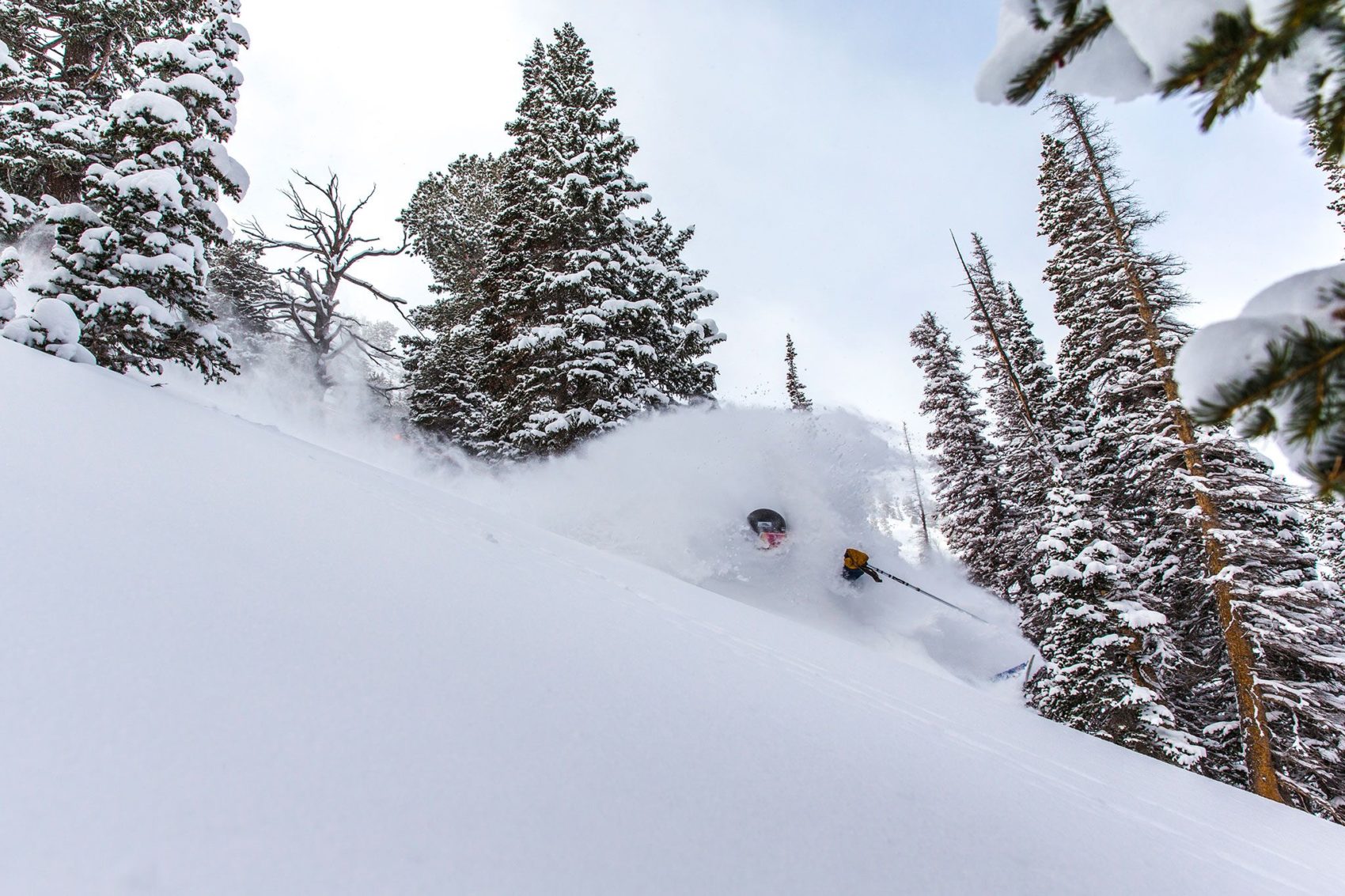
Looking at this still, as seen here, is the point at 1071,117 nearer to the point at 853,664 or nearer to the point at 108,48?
the point at 853,664

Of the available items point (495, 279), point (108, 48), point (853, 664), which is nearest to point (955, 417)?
point (495, 279)

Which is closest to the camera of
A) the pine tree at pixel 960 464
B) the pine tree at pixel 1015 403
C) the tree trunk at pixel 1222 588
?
the tree trunk at pixel 1222 588

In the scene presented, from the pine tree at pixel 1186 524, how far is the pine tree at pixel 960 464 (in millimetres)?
5488

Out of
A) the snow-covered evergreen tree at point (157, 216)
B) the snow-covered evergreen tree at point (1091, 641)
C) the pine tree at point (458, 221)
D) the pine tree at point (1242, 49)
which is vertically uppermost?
the pine tree at point (458, 221)

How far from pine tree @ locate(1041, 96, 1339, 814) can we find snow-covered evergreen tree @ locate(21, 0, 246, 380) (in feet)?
54.4

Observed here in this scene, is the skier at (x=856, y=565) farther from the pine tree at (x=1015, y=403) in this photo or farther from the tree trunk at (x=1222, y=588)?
the pine tree at (x=1015, y=403)

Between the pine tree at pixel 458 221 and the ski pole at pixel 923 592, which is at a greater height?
the pine tree at pixel 458 221

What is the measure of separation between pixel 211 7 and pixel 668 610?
13.2 meters

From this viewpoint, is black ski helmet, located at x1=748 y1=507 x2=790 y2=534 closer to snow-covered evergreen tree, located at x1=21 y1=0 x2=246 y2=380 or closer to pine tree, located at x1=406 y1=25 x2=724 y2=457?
pine tree, located at x1=406 y1=25 x2=724 y2=457

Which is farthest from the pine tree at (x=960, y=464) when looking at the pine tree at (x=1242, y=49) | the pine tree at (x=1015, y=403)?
the pine tree at (x=1242, y=49)

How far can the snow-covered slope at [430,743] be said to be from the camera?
1079 mm

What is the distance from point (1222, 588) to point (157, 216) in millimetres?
20126

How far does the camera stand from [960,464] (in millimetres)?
23469

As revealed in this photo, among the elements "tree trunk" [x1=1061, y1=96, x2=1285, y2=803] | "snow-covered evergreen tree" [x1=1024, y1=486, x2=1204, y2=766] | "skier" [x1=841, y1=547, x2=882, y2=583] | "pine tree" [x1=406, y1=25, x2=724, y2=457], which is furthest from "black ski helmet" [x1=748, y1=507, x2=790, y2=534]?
"tree trunk" [x1=1061, y1=96, x2=1285, y2=803]
